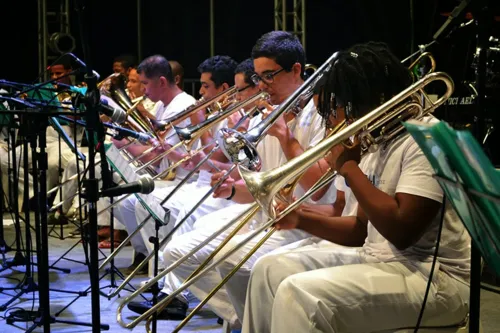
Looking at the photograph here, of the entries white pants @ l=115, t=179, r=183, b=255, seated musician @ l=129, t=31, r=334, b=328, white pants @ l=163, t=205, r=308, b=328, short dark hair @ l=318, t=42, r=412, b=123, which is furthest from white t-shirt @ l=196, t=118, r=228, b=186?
short dark hair @ l=318, t=42, r=412, b=123

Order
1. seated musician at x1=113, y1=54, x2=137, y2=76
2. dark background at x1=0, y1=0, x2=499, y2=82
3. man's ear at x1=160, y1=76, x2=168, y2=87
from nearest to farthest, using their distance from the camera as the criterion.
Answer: man's ear at x1=160, y1=76, x2=168, y2=87 → seated musician at x1=113, y1=54, x2=137, y2=76 → dark background at x1=0, y1=0, x2=499, y2=82

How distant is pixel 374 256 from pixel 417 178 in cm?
35

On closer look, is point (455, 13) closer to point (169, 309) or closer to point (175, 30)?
point (169, 309)

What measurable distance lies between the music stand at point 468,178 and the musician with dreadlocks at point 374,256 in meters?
0.45

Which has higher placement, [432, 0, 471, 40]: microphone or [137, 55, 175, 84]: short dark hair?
[432, 0, 471, 40]: microphone

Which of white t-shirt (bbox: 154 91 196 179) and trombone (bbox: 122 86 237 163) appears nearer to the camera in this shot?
trombone (bbox: 122 86 237 163)

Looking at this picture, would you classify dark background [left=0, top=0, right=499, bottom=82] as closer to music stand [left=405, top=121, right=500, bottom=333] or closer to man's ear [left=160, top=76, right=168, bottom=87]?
man's ear [left=160, top=76, right=168, bottom=87]

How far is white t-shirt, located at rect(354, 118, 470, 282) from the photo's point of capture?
2.47m

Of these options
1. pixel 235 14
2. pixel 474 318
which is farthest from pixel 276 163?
pixel 235 14

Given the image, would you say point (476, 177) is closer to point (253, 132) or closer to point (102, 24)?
point (253, 132)

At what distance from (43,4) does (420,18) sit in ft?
13.6

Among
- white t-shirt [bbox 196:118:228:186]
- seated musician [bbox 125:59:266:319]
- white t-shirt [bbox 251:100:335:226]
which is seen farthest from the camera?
white t-shirt [bbox 196:118:228:186]

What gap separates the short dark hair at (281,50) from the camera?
3.89 metres

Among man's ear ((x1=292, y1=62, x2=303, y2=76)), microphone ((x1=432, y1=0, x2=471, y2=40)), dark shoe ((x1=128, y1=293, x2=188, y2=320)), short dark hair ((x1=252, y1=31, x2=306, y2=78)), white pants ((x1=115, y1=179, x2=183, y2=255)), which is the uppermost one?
microphone ((x1=432, y1=0, x2=471, y2=40))
